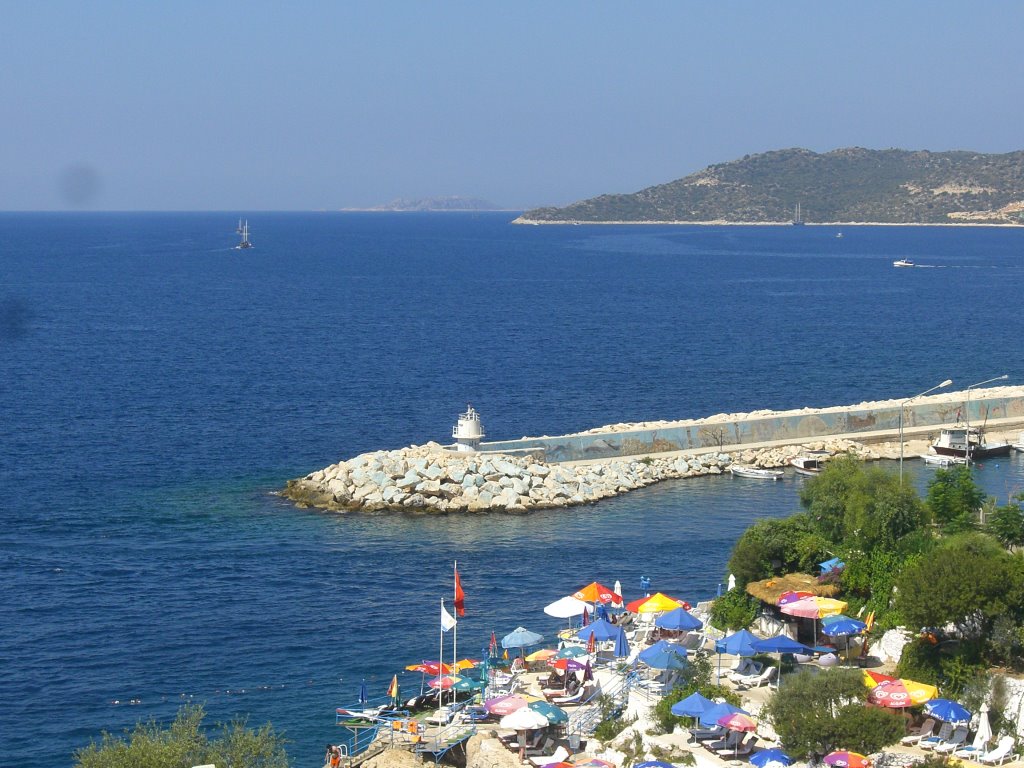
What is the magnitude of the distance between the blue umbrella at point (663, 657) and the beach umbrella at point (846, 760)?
18.8 ft

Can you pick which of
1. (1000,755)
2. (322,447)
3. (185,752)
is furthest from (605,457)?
(185,752)

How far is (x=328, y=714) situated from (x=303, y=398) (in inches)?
1723

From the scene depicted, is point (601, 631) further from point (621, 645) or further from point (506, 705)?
point (506, 705)

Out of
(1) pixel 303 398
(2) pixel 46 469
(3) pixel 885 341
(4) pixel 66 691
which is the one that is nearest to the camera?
(4) pixel 66 691

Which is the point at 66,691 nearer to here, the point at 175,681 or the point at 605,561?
the point at 175,681

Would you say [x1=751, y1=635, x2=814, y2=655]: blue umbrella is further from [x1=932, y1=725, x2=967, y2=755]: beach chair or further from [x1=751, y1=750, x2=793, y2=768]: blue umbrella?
[x1=751, y1=750, x2=793, y2=768]: blue umbrella

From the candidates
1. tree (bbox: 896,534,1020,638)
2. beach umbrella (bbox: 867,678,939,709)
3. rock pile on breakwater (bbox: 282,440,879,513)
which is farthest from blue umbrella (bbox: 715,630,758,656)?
rock pile on breakwater (bbox: 282,440,879,513)

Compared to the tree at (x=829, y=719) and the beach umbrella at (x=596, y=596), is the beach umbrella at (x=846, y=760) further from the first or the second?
the beach umbrella at (x=596, y=596)

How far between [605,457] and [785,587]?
75.5 ft

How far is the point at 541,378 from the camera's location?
80188 mm

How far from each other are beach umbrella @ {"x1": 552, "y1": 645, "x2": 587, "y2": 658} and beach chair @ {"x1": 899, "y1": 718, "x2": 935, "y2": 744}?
8.22m

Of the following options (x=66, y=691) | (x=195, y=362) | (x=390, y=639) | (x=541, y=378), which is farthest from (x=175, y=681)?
(x=195, y=362)

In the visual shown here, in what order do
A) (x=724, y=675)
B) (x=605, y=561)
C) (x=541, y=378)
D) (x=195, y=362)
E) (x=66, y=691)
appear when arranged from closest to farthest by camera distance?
(x=724, y=675)
(x=66, y=691)
(x=605, y=561)
(x=541, y=378)
(x=195, y=362)

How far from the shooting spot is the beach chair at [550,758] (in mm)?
25297
